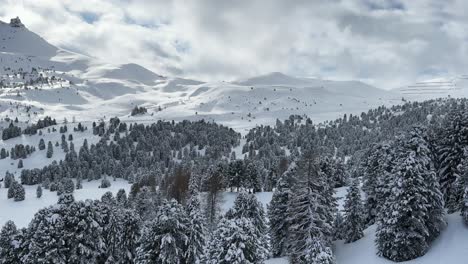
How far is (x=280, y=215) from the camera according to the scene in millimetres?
58375

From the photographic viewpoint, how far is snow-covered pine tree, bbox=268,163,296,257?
190 ft

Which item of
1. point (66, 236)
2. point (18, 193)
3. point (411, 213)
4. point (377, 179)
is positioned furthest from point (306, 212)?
point (18, 193)

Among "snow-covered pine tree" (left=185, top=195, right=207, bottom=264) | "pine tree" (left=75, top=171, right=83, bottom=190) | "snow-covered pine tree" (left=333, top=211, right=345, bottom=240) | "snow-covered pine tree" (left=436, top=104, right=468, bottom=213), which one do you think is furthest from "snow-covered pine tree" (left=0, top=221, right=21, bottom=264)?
"pine tree" (left=75, top=171, right=83, bottom=190)

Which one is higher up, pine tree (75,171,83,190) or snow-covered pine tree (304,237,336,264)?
snow-covered pine tree (304,237,336,264)

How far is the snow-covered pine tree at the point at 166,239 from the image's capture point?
3941 centimetres

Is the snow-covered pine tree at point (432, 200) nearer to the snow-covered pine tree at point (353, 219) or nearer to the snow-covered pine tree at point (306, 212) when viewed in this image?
the snow-covered pine tree at point (306, 212)

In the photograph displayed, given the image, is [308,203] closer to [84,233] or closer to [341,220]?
[341,220]

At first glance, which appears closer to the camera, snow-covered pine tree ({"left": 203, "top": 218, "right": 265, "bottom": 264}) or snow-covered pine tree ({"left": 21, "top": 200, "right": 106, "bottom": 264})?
snow-covered pine tree ({"left": 203, "top": 218, "right": 265, "bottom": 264})

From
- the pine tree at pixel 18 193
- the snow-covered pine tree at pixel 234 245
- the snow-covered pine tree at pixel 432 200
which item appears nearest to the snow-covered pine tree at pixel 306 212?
the snow-covered pine tree at pixel 432 200

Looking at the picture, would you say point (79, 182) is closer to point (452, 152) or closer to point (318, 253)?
point (318, 253)

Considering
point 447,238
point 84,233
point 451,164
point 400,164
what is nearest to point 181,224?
point 84,233

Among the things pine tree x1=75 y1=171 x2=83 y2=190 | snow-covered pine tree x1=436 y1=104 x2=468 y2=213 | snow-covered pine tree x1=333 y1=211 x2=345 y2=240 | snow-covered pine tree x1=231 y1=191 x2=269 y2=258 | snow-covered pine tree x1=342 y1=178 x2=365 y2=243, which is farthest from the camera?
pine tree x1=75 y1=171 x2=83 y2=190

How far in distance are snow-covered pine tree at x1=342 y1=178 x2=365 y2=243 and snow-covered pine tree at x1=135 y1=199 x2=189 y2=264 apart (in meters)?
26.0

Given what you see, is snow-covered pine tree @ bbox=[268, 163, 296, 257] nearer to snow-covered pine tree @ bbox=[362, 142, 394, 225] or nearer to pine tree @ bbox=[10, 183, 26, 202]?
snow-covered pine tree @ bbox=[362, 142, 394, 225]
